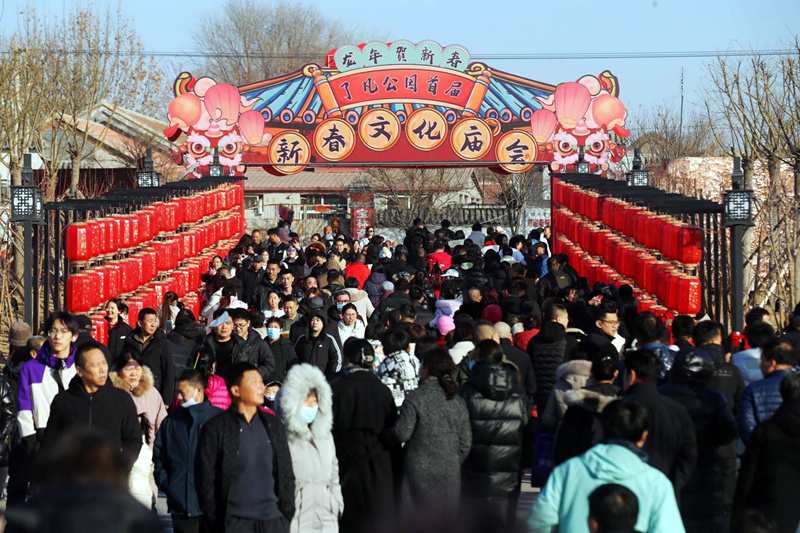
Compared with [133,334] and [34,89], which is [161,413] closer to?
[133,334]

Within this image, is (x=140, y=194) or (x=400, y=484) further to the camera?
(x=140, y=194)

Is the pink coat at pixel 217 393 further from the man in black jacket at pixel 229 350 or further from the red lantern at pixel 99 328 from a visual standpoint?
the red lantern at pixel 99 328

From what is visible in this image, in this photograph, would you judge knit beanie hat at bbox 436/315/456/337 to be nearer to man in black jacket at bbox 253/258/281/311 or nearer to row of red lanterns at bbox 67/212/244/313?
man in black jacket at bbox 253/258/281/311

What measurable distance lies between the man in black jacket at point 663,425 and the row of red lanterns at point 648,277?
845cm

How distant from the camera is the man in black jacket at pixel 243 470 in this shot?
692 centimetres

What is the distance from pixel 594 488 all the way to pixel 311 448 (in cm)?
245

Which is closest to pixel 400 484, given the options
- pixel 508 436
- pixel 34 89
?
pixel 508 436

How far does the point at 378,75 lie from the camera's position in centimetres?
2584

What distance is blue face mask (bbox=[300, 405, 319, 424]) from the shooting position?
7508mm

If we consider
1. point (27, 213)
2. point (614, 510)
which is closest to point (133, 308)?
point (27, 213)

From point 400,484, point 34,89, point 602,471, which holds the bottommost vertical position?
point 400,484

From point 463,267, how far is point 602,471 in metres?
13.8

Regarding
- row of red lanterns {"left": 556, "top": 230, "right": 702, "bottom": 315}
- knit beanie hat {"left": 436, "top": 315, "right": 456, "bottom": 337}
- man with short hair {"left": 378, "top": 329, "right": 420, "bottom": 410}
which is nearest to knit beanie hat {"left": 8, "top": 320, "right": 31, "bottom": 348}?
man with short hair {"left": 378, "top": 329, "right": 420, "bottom": 410}

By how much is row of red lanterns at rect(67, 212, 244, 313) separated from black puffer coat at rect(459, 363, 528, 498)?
8.20m
